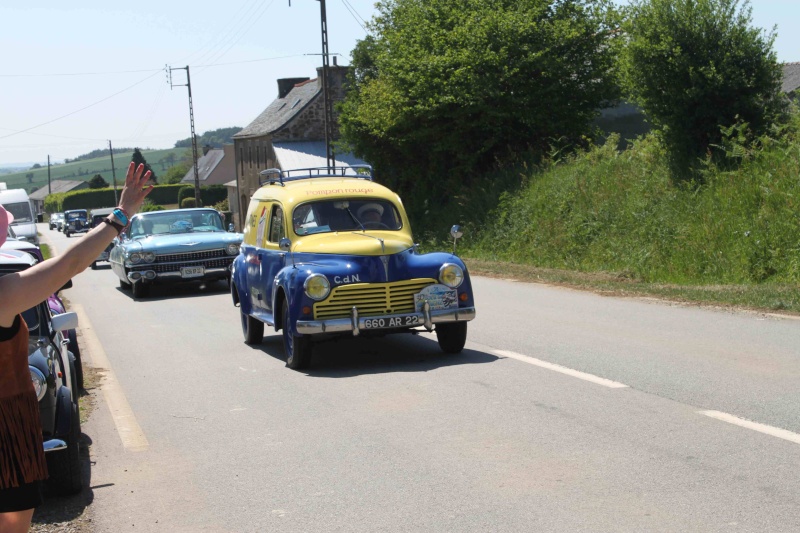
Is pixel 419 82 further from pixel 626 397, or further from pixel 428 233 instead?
pixel 626 397

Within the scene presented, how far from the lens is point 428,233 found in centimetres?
3338

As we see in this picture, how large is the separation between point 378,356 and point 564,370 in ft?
8.03

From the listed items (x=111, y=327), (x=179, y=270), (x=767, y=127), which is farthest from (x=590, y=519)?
(x=767, y=127)

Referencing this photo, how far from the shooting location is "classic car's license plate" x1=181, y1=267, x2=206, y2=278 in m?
20.0

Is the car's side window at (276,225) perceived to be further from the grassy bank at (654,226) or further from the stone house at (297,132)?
the stone house at (297,132)

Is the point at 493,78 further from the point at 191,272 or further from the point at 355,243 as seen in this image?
the point at 355,243

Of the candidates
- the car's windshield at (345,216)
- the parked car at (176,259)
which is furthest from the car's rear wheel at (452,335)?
the parked car at (176,259)

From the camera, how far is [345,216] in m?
12.0

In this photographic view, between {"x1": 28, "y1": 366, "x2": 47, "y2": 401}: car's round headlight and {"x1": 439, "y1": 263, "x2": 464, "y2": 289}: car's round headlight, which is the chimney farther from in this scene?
{"x1": 28, "y1": 366, "x2": 47, "y2": 401}: car's round headlight

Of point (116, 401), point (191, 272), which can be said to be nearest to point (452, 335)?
point (116, 401)

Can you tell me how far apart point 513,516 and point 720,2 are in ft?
61.5

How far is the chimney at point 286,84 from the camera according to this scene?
75.2 m

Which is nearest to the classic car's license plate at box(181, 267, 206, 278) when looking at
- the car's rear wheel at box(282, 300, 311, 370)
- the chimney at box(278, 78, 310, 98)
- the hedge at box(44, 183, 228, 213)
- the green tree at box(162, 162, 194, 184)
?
the car's rear wheel at box(282, 300, 311, 370)

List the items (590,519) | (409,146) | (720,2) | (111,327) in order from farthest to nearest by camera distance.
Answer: (409,146), (720,2), (111,327), (590,519)
